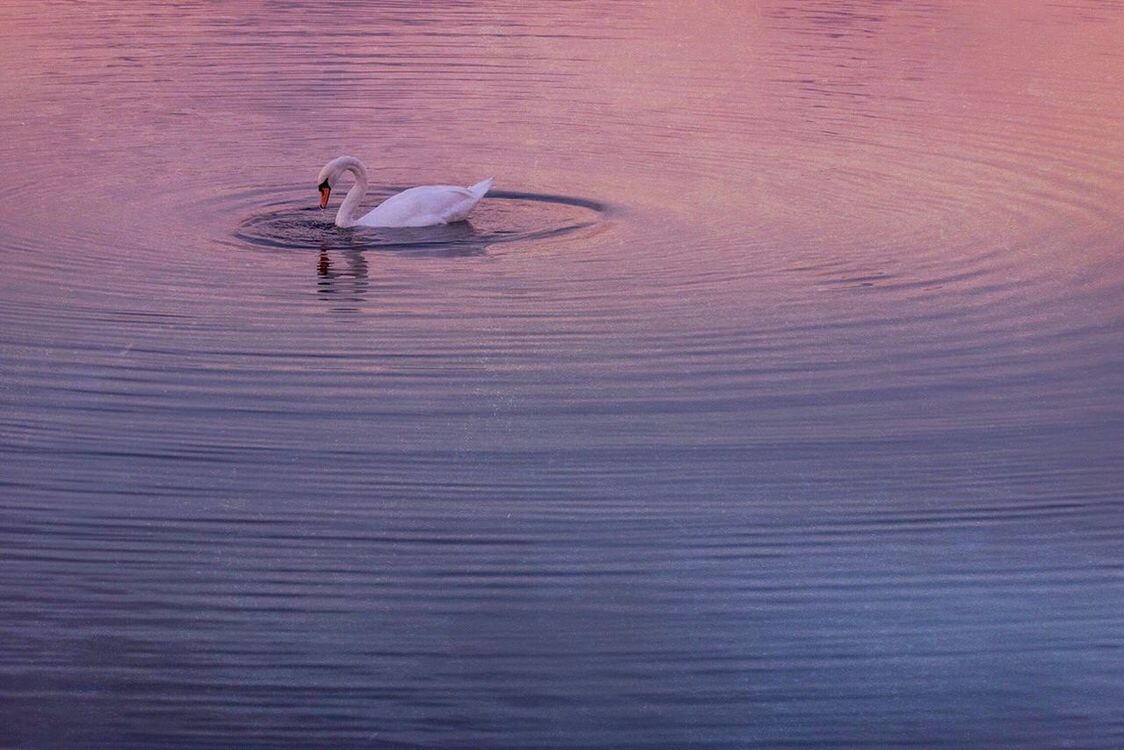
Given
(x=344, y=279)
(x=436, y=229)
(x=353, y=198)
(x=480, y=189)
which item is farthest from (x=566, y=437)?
(x=480, y=189)

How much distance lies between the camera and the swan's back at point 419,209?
1263cm

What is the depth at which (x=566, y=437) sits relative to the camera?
827 centimetres

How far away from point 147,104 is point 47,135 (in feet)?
7.56

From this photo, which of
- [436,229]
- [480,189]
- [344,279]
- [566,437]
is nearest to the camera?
[566,437]

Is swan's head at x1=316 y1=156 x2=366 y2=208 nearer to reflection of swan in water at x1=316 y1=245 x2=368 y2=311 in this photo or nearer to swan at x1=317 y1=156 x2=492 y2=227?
swan at x1=317 y1=156 x2=492 y2=227

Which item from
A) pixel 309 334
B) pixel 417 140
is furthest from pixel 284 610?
pixel 417 140

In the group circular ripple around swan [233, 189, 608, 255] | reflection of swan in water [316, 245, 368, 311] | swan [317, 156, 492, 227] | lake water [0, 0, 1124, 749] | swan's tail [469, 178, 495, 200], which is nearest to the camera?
lake water [0, 0, 1124, 749]

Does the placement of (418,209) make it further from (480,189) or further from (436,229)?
(480,189)

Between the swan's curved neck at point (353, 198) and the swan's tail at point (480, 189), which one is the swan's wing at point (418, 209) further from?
the swan's tail at point (480, 189)

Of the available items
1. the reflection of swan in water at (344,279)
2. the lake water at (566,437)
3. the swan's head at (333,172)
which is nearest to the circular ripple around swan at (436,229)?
the lake water at (566,437)

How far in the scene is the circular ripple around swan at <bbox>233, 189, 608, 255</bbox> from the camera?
40.1 feet

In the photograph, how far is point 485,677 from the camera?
591 centimetres

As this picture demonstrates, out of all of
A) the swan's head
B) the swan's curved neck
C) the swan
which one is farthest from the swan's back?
the swan's head

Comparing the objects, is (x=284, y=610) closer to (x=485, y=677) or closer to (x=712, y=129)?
(x=485, y=677)
